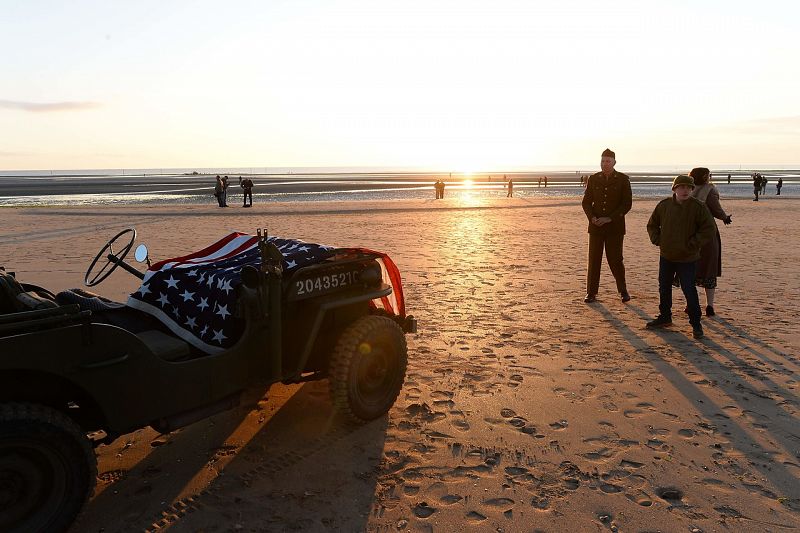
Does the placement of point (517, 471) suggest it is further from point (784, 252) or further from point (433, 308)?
point (784, 252)

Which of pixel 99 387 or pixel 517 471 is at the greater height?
pixel 99 387

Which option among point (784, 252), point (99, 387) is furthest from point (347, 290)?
point (784, 252)

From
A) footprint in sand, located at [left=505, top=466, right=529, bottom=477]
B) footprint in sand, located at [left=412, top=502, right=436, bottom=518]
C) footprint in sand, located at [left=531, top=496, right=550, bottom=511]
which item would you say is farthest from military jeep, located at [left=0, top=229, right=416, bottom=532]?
footprint in sand, located at [left=531, top=496, right=550, bottom=511]

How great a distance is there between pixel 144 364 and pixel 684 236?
16.8ft

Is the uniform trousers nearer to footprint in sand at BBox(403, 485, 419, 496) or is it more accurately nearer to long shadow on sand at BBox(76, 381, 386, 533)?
long shadow on sand at BBox(76, 381, 386, 533)

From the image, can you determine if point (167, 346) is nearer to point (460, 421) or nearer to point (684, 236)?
point (460, 421)

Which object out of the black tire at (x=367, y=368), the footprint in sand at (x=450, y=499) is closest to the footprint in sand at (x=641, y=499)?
the footprint in sand at (x=450, y=499)

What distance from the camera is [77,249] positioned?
1213cm

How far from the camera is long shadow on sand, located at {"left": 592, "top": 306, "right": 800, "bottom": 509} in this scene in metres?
3.16

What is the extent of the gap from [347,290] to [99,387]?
1710 millimetres

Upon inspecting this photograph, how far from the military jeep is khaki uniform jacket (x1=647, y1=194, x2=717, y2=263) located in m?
3.27

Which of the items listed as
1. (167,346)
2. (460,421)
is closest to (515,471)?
(460,421)

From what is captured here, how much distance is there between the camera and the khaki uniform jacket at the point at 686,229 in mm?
5516

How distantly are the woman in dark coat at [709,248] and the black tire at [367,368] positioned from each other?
4.08m
